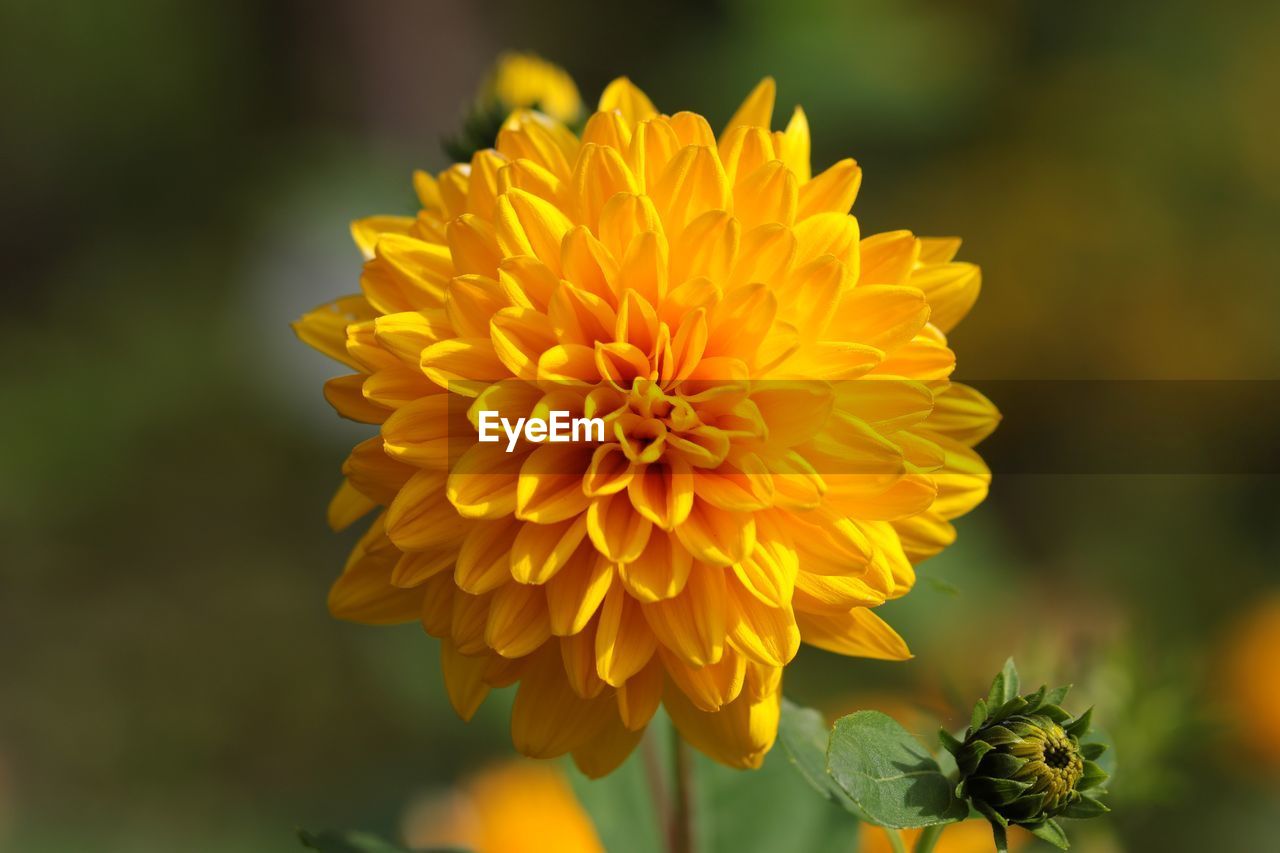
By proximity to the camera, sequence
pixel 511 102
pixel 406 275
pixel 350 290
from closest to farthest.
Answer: pixel 406 275
pixel 511 102
pixel 350 290

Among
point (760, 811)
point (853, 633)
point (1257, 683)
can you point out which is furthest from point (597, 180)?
point (1257, 683)

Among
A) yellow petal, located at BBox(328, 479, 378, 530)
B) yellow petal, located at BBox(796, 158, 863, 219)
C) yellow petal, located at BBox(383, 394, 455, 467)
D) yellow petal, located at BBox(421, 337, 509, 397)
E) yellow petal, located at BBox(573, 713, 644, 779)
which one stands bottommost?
yellow petal, located at BBox(573, 713, 644, 779)

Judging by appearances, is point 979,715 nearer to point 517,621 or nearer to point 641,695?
point 641,695

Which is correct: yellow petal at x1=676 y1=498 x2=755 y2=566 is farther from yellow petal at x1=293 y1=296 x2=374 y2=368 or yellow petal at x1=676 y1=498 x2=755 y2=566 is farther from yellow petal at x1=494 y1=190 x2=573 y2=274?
yellow petal at x1=293 y1=296 x2=374 y2=368

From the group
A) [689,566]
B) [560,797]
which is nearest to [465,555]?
[689,566]

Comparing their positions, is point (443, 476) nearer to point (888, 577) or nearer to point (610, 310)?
point (610, 310)

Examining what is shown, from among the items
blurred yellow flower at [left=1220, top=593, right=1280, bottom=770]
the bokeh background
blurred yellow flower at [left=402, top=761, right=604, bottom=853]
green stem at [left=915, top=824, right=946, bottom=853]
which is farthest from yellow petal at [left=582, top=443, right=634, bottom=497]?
blurred yellow flower at [left=1220, top=593, right=1280, bottom=770]

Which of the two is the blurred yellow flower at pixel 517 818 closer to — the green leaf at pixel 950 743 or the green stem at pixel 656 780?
the green stem at pixel 656 780
